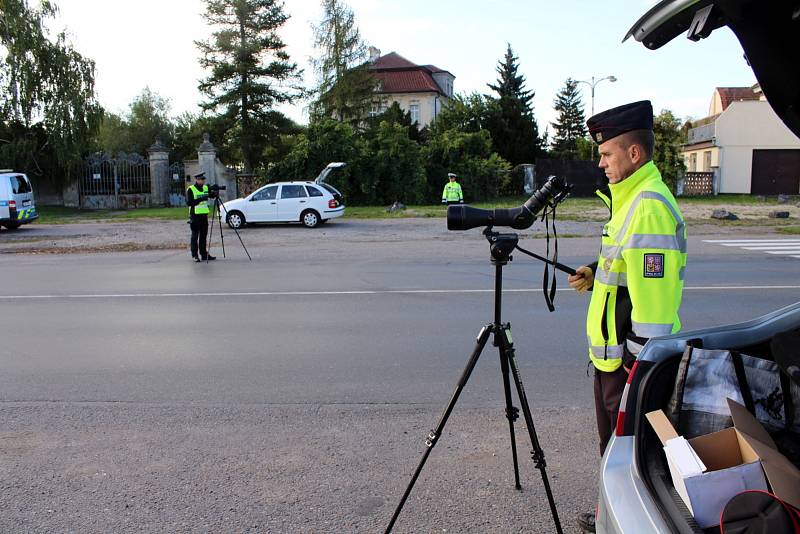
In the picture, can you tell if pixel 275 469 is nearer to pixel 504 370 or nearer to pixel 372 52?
pixel 504 370

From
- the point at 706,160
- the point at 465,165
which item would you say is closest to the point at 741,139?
the point at 706,160

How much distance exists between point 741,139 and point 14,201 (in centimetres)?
4472

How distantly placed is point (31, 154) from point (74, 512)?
3436cm

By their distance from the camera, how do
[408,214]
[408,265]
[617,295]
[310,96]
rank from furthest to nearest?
[310,96]
[408,214]
[408,265]
[617,295]

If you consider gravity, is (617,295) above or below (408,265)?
above

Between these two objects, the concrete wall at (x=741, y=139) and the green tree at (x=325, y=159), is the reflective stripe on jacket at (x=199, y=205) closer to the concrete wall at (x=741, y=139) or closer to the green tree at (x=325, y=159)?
the green tree at (x=325, y=159)

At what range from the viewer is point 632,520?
1952 millimetres

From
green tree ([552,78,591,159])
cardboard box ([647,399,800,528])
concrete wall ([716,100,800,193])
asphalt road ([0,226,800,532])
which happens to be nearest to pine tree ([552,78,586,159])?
green tree ([552,78,591,159])

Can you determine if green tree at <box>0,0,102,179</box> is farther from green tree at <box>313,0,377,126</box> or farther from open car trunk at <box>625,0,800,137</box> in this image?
open car trunk at <box>625,0,800,137</box>

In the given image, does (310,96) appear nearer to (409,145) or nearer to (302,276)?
(409,145)

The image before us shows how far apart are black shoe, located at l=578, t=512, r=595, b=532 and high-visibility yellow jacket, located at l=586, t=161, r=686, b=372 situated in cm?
79

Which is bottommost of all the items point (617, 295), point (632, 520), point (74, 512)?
point (74, 512)

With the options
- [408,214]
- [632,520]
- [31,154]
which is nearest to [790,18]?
[632,520]

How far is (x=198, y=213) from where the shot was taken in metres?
14.2
